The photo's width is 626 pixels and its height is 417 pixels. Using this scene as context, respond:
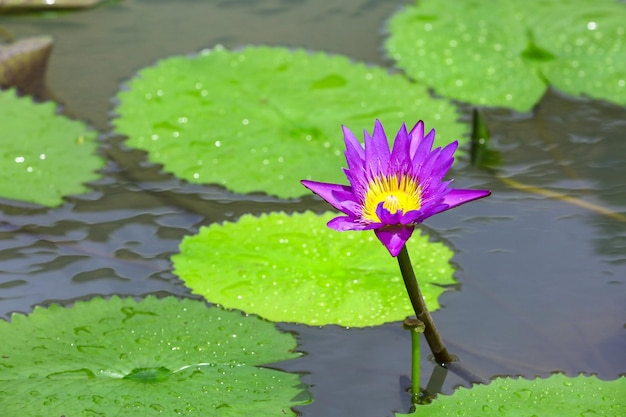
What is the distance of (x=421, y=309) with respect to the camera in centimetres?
143

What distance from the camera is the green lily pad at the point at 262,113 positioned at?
2213 mm

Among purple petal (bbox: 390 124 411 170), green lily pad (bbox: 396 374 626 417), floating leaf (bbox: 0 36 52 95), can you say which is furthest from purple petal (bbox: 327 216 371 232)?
floating leaf (bbox: 0 36 52 95)

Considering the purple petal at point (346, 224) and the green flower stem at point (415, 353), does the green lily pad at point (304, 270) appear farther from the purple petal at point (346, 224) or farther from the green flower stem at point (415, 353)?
the purple petal at point (346, 224)

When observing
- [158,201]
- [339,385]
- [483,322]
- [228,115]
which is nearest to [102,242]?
[158,201]

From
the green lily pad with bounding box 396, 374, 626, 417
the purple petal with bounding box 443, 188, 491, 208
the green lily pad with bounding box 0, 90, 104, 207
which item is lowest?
the green lily pad with bounding box 396, 374, 626, 417

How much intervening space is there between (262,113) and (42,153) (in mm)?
551

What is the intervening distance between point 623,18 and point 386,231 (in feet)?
5.81

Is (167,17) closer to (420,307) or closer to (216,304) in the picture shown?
(216,304)

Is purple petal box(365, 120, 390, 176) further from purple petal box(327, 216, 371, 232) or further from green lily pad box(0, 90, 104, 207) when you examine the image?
green lily pad box(0, 90, 104, 207)

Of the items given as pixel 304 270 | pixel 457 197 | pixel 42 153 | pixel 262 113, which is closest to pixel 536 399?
pixel 457 197

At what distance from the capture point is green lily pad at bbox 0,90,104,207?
2.15 m

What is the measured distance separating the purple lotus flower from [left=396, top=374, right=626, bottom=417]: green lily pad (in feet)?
0.97

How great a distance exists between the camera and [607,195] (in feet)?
7.06

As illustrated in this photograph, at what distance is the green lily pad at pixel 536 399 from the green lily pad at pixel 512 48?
1.18 m
